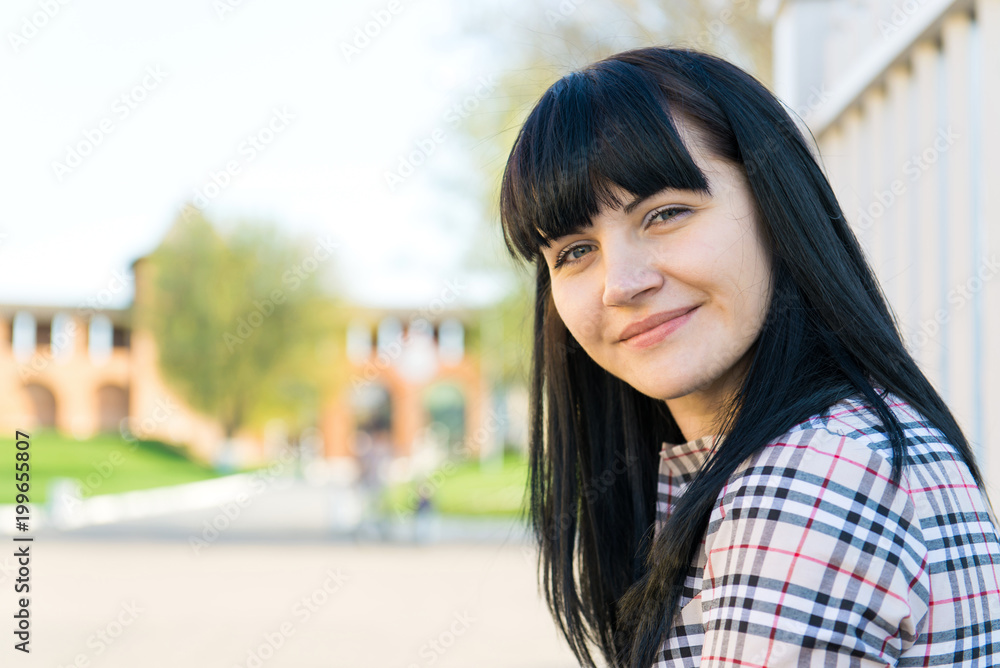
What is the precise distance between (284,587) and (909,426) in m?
8.97

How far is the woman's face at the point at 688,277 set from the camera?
1.25m

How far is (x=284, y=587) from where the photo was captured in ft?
30.3

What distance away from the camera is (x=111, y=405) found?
43.7 m

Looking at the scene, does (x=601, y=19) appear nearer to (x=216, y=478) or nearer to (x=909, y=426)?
(x=909, y=426)
